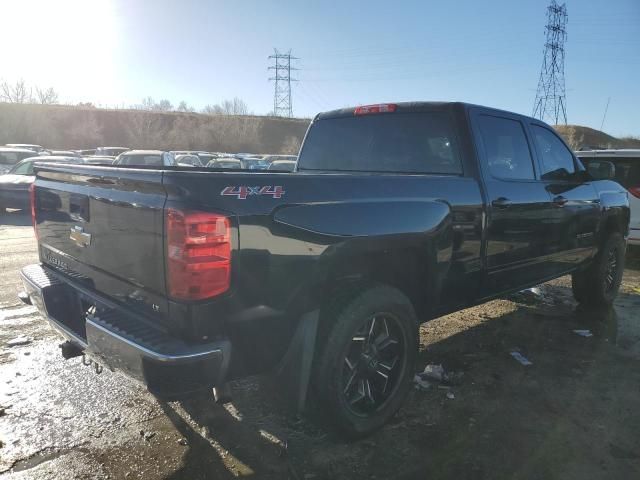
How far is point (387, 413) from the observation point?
10.2ft

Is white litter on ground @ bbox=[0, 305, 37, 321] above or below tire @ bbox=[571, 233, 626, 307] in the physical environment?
below

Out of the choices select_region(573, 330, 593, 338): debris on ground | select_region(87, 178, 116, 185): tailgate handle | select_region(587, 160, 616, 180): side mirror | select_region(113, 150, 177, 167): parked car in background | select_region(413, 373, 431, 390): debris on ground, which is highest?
select_region(587, 160, 616, 180): side mirror

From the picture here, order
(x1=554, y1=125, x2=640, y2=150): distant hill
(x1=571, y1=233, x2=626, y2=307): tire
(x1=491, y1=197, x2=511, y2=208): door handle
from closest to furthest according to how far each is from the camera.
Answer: (x1=491, y1=197, x2=511, y2=208): door handle
(x1=571, y1=233, x2=626, y2=307): tire
(x1=554, y1=125, x2=640, y2=150): distant hill

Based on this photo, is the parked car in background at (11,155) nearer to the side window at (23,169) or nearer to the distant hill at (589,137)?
the side window at (23,169)

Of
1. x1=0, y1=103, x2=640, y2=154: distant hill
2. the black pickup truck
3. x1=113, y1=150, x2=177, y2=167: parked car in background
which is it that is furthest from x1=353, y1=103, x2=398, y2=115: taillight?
x1=0, y1=103, x2=640, y2=154: distant hill

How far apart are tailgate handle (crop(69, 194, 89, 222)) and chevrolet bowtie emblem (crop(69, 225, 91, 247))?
59 millimetres

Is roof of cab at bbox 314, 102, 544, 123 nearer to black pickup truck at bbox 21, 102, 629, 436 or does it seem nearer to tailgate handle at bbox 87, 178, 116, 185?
black pickup truck at bbox 21, 102, 629, 436

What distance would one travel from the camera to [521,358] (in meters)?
4.38

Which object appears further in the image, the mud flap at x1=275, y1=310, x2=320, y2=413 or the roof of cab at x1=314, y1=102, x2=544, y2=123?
the roof of cab at x1=314, y1=102, x2=544, y2=123

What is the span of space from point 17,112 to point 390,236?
225 ft

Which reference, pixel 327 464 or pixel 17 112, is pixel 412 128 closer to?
pixel 327 464

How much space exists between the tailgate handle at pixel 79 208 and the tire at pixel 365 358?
4.80ft

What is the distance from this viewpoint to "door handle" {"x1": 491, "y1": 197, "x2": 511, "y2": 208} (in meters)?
3.69

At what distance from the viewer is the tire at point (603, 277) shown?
18.6ft
